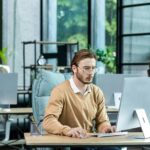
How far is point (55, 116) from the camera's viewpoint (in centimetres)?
297

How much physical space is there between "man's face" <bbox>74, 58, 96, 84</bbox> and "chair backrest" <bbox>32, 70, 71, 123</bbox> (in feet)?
1.56

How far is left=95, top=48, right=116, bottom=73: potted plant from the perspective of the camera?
754 centimetres

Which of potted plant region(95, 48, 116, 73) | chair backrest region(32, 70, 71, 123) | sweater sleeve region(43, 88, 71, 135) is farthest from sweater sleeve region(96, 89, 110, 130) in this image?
potted plant region(95, 48, 116, 73)

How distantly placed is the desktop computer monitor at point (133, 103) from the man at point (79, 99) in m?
0.32

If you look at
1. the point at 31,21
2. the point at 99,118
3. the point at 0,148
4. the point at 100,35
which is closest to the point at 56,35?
the point at 31,21

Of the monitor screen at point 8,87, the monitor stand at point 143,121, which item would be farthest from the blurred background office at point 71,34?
the monitor stand at point 143,121

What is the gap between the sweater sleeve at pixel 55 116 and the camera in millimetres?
2852

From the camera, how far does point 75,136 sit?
2727 millimetres

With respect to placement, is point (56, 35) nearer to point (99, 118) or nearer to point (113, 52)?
point (113, 52)

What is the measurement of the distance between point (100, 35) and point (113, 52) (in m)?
0.74

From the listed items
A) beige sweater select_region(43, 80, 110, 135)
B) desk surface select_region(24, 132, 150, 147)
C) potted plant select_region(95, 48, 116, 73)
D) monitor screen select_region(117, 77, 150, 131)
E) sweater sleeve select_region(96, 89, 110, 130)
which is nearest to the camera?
desk surface select_region(24, 132, 150, 147)

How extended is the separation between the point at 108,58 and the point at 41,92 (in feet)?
14.2

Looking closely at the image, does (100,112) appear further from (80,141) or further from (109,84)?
(109,84)

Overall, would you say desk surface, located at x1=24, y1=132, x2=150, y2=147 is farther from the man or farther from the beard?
the beard
